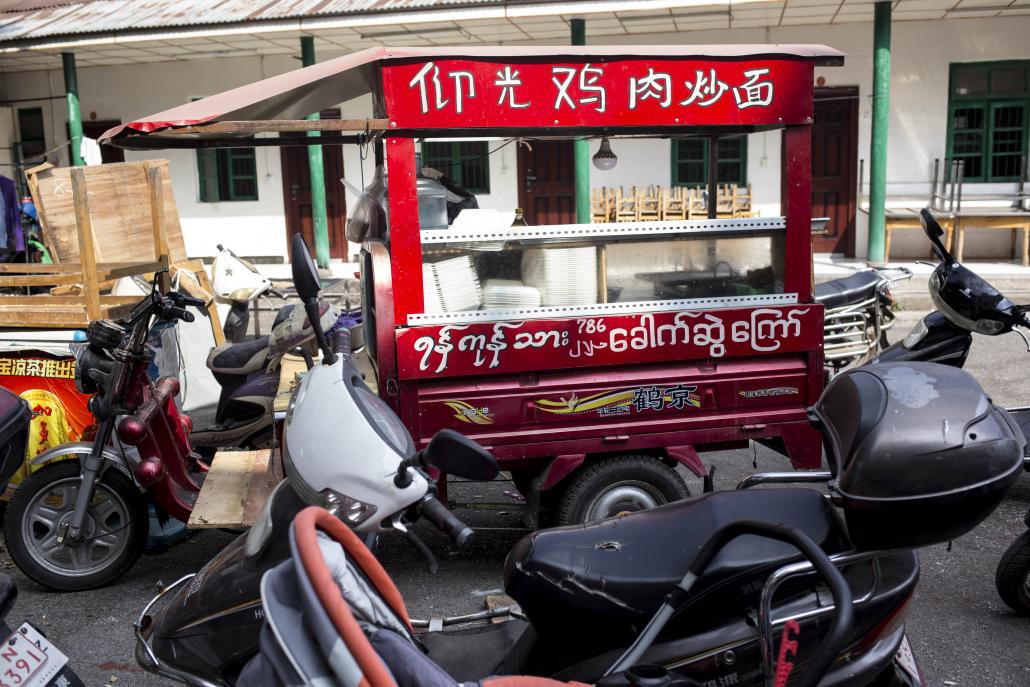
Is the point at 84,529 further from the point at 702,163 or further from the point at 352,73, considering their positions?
the point at 702,163

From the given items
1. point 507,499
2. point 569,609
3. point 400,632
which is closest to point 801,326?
point 507,499

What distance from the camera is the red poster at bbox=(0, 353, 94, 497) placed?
5.07m

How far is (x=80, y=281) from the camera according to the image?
5.82 metres

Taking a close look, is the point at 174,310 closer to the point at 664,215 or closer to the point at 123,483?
the point at 123,483

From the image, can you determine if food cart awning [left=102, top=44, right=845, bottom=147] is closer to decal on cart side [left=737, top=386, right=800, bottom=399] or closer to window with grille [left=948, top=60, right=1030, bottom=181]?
decal on cart side [left=737, top=386, right=800, bottom=399]

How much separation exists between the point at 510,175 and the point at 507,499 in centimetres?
918

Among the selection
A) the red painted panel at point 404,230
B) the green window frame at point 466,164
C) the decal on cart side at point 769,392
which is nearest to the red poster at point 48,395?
the red painted panel at point 404,230

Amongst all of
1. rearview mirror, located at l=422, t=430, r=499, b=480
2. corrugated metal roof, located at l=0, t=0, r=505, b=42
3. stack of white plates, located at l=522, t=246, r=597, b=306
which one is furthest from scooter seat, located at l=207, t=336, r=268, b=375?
corrugated metal roof, located at l=0, t=0, r=505, b=42

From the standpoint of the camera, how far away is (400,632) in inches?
79.3

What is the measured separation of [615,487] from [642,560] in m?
1.80

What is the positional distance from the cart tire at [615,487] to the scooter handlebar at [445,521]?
2.01 meters

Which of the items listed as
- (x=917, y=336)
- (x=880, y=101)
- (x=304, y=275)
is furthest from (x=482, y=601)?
(x=880, y=101)

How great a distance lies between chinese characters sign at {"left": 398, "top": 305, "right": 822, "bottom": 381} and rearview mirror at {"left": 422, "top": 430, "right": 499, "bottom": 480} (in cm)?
Result: 199

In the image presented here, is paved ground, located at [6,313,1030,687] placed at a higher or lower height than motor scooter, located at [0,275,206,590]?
lower
